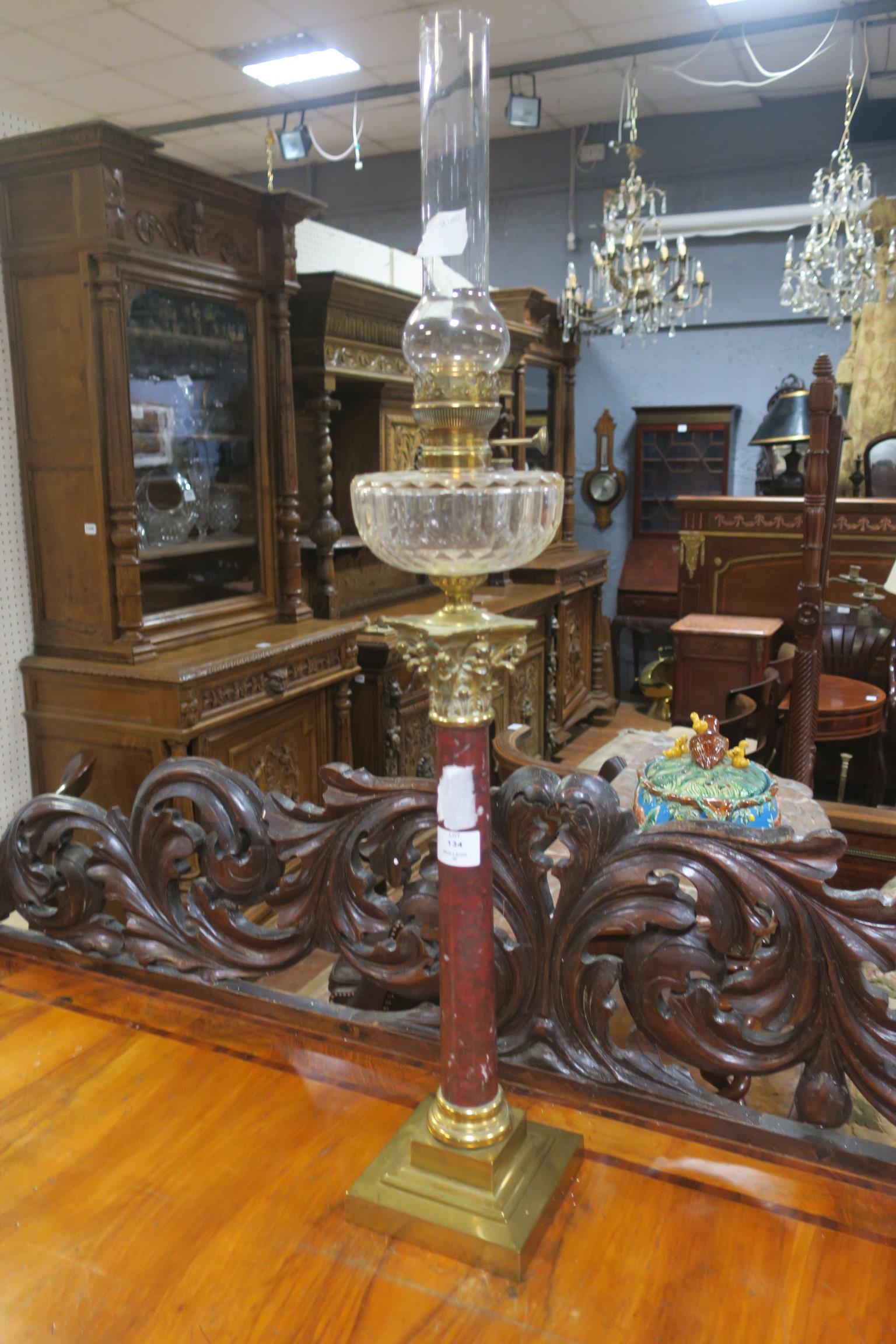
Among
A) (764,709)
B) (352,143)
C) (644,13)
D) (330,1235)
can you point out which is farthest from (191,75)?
(330,1235)

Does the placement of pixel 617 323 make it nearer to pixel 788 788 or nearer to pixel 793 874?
pixel 788 788

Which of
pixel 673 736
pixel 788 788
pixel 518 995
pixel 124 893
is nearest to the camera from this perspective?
pixel 518 995

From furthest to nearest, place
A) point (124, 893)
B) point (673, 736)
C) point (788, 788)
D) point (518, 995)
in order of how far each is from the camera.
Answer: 1. point (673, 736)
2. point (788, 788)
3. point (124, 893)
4. point (518, 995)

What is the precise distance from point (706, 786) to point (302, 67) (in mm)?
5135

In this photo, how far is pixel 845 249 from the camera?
5.34 metres

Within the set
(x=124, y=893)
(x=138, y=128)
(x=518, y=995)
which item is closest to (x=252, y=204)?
(x=124, y=893)

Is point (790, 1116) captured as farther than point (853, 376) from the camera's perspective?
No

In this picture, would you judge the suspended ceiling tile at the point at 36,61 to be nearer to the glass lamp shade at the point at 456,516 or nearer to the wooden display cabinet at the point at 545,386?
the wooden display cabinet at the point at 545,386

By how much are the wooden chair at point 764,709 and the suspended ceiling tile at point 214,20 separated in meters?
3.82

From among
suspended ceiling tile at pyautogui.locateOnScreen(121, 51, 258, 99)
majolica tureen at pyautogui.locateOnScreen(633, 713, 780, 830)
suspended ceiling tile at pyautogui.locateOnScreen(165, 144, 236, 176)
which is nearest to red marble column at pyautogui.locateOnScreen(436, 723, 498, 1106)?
majolica tureen at pyautogui.locateOnScreen(633, 713, 780, 830)

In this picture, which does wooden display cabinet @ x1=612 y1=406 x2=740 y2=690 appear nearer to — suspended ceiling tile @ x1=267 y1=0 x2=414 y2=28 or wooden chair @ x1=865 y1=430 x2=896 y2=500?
wooden chair @ x1=865 y1=430 x2=896 y2=500

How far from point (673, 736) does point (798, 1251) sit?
1991 mm

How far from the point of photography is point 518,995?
1031 mm

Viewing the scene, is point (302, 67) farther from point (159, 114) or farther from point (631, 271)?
point (631, 271)
